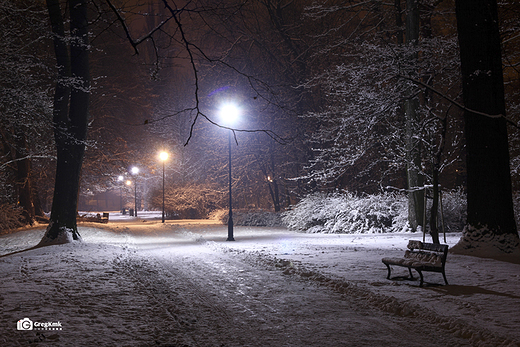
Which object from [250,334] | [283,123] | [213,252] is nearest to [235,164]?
[283,123]

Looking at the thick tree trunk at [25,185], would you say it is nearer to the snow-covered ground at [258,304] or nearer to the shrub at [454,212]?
the snow-covered ground at [258,304]

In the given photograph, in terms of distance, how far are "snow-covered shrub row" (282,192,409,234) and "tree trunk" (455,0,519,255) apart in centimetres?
909

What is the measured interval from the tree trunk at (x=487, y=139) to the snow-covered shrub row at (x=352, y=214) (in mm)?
9087

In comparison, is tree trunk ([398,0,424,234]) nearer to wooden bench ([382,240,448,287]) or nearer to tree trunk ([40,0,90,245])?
wooden bench ([382,240,448,287])

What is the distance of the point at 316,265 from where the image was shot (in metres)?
10.2

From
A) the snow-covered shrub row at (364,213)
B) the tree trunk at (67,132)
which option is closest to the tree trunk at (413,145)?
the snow-covered shrub row at (364,213)

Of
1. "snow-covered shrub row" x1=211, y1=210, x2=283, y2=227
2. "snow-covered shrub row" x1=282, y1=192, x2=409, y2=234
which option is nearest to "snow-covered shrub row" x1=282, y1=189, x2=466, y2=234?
"snow-covered shrub row" x1=282, y1=192, x2=409, y2=234

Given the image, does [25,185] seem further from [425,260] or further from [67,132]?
[425,260]

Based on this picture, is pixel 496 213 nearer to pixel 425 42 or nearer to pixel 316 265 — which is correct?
pixel 316 265

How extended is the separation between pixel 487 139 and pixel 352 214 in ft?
39.3

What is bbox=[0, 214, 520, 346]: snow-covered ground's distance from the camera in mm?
4867

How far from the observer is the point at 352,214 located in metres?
22.3

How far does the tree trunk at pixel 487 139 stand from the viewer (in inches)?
425

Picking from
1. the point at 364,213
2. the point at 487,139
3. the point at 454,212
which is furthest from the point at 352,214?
the point at 487,139
